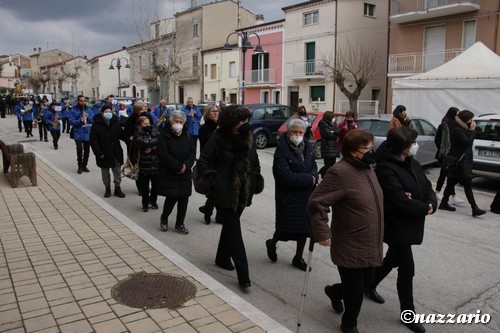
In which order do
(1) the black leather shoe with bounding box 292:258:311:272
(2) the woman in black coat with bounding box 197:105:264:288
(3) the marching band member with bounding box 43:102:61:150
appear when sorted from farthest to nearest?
1. (3) the marching band member with bounding box 43:102:61:150
2. (1) the black leather shoe with bounding box 292:258:311:272
3. (2) the woman in black coat with bounding box 197:105:264:288

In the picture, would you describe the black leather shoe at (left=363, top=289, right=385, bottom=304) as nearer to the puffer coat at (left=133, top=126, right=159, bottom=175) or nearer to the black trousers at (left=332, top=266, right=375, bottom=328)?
the black trousers at (left=332, top=266, right=375, bottom=328)

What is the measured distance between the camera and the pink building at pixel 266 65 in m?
33.4

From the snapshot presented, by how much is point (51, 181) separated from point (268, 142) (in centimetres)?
961

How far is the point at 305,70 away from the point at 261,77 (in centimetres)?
468

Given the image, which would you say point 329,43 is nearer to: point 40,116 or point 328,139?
point 40,116

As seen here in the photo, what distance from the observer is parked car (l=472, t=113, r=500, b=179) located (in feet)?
30.9

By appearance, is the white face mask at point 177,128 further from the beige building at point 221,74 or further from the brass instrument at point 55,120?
the beige building at point 221,74

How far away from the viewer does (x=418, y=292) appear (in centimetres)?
455

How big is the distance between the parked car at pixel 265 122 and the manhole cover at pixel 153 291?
509 inches

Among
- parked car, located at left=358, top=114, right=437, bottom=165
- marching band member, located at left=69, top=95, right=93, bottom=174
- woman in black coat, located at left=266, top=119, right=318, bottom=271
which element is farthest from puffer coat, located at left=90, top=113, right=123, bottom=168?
parked car, located at left=358, top=114, right=437, bottom=165

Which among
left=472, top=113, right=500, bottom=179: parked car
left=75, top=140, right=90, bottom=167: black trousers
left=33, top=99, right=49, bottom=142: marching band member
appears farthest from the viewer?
left=33, top=99, right=49, bottom=142: marching band member

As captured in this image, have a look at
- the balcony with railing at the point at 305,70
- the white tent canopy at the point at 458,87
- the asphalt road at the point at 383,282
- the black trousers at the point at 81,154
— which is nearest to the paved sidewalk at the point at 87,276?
the asphalt road at the point at 383,282

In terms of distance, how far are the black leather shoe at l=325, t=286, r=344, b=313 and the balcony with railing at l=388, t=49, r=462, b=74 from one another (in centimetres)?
2207

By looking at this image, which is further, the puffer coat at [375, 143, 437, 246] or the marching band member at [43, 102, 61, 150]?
the marching band member at [43, 102, 61, 150]
